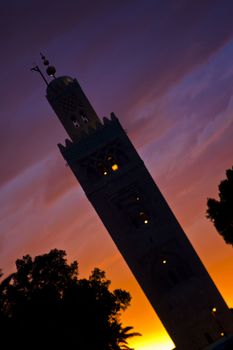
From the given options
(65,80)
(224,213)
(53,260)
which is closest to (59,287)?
(53,260)

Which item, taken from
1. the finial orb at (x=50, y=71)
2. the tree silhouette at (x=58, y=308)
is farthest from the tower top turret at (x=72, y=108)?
the tree silhouette at (x=58, y=308)

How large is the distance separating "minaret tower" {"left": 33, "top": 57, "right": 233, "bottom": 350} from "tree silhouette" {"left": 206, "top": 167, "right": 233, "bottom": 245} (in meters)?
3.04

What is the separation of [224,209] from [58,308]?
16.5 meters

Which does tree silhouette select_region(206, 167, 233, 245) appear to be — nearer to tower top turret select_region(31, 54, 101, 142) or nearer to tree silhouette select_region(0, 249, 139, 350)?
tree silhouette select_region(0, 249, 139, 350)

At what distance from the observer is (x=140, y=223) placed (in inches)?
1672

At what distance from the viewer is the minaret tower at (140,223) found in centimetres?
3909

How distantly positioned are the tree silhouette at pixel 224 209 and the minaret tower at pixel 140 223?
3039 mm

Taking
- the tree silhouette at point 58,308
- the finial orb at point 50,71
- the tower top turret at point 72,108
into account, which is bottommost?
the tree silhouette at point 58,308

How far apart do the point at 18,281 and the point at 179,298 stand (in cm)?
1332

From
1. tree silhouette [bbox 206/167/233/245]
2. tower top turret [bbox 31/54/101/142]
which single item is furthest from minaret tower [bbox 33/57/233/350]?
tree silhouette [bbox 206/167/233/245]

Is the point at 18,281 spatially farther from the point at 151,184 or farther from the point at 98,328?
the point at 151,184

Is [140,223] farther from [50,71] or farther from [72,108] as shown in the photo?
[50,71]

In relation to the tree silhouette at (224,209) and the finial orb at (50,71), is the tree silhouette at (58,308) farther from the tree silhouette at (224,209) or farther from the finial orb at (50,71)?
the finial orb at (50,71)

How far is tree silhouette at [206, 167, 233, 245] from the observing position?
39.7m
